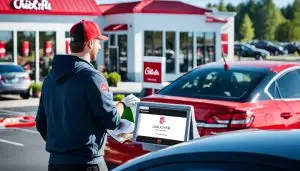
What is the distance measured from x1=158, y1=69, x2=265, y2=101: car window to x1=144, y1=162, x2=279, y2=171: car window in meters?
3.82

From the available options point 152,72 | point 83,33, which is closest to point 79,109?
point 83,33

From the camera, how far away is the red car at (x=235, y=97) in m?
6.56

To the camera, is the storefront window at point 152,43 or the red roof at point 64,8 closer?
the red roof at point 64,8

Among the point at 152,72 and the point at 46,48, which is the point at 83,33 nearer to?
the point at 152,72

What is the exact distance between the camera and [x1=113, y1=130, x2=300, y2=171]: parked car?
9.51ft

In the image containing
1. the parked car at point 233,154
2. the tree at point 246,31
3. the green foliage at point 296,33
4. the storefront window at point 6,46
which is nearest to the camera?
the parked car at point 233,154

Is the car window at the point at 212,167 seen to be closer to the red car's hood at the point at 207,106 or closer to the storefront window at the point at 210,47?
the red car's hood at the point at 207,106

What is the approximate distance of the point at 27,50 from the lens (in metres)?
28.8

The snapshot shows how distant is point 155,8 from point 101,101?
26955mm

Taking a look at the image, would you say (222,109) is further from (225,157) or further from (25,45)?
(25,45)

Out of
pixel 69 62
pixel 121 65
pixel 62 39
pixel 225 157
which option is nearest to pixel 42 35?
pixel 62 39

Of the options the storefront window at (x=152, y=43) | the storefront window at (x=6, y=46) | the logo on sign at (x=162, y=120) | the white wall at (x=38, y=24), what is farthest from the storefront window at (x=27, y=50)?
the logo on sign at (x=162, y=120)

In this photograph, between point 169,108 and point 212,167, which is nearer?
point 212,167

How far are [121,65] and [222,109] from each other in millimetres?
25573
